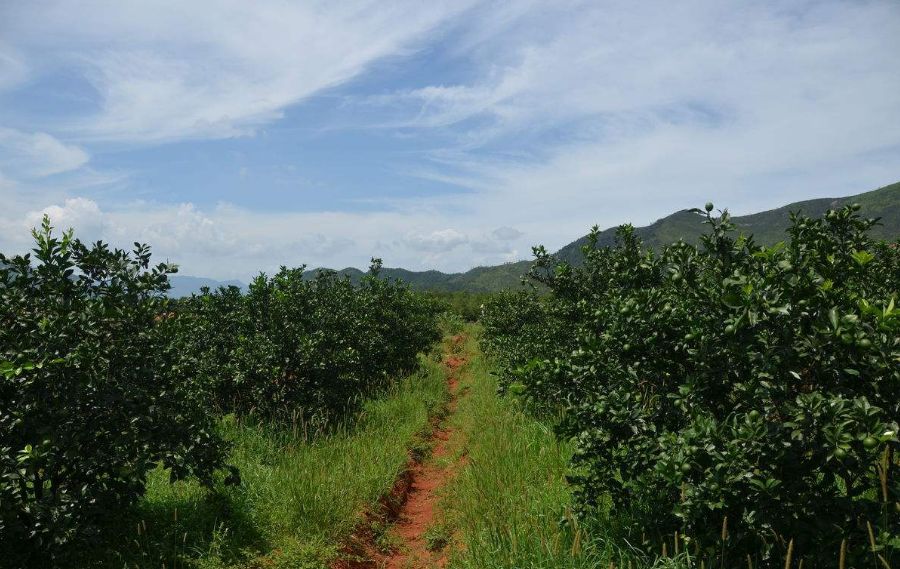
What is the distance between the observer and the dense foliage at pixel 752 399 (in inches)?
128

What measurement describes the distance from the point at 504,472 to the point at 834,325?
512cm

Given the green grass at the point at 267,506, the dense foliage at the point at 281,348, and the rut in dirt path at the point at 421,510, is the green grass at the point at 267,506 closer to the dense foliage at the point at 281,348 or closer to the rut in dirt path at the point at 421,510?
the rut in dirt path at the point at 421,510

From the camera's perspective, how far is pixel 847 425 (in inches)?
125

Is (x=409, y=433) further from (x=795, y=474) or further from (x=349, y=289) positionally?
(x=795, y=474)

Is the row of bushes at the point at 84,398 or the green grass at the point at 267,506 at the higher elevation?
the row of bushes at the point at 84,398

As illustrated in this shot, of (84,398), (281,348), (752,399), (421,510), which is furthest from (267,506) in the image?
(752,399)

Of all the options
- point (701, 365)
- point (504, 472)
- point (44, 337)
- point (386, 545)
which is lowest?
point (386, 545)

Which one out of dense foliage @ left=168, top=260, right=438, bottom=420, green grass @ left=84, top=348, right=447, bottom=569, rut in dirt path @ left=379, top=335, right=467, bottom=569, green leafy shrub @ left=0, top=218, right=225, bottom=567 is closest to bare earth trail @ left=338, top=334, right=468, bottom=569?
rut in dirt path @ left=379, top=335, right=467, bottom=569

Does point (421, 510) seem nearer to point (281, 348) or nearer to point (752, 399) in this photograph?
point (281, 348)

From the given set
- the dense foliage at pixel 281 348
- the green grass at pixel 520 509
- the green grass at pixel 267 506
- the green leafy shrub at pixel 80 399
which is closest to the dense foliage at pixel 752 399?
the green grass at pixel 520 509

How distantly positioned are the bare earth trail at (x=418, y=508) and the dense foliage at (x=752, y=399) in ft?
9.13

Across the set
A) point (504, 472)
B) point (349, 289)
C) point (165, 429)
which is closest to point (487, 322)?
point (349, 289)

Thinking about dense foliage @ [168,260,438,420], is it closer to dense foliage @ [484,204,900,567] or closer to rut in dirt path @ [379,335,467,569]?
rut in dirt path @ [379,335,467,569]

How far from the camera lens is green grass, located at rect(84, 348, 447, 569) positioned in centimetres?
543
